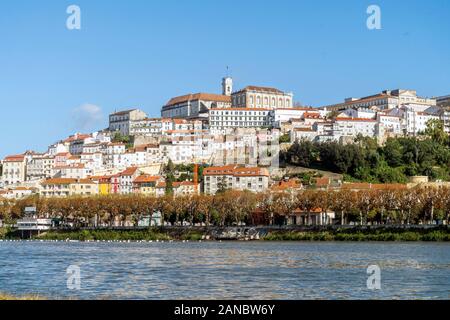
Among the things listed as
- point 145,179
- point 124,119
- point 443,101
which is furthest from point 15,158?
point 443,101

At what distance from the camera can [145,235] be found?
75.1m

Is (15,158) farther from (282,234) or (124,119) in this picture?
(282,234)

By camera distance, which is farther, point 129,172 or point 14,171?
point 14,171

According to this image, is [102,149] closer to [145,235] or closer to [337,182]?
[337,182]

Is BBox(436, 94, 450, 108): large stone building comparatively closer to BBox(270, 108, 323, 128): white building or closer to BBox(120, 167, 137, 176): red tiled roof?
BBox(270, 108, 323, 128): white building

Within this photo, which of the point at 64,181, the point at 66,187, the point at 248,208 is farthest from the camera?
the point at 64,181

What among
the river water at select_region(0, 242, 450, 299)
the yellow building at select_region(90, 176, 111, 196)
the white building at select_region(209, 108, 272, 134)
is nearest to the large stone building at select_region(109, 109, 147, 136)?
the white building at select_region(209, 108, 272, 134)

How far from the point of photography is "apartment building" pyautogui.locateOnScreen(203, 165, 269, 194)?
101 m

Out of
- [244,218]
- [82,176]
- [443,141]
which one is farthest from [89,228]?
[443,141]

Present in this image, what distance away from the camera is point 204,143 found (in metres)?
125

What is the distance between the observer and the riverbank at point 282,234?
62.2m

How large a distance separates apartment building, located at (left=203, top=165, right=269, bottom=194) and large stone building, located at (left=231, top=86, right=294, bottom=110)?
132ft

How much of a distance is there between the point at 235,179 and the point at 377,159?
18.8m

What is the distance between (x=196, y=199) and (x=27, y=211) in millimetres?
20231
